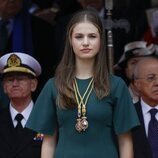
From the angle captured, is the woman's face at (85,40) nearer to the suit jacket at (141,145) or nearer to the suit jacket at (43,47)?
the suit jacket at (141,145)

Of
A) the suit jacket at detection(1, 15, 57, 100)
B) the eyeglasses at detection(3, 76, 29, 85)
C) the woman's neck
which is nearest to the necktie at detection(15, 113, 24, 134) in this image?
the eyeglasses at detection(3, 76, 29, 85)

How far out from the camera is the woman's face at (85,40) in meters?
3.72

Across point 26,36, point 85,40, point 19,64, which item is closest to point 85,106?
point 85,40

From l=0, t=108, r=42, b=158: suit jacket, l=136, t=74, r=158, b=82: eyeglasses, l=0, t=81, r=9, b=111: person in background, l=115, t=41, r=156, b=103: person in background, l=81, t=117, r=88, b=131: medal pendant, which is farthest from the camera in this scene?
l=115, t=41, r=156, b=103: person in background

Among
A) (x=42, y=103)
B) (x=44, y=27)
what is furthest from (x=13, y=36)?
(x=42, y=103)

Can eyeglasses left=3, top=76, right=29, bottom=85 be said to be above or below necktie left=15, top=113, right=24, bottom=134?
above

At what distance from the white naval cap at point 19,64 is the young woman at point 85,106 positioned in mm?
1218

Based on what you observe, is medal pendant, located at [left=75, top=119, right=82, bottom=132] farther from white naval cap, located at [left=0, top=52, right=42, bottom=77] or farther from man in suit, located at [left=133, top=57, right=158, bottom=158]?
white naval cap, located at [left=0, top=52, right=42, bottom=77]

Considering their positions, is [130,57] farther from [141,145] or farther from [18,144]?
[18,144]

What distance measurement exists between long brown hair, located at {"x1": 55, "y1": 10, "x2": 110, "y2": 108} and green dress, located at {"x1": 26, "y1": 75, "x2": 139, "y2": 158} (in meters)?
0.04

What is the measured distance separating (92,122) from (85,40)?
1.48 ft

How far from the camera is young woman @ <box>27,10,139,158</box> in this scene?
370 centimetres

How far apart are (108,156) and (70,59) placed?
0.58 meters

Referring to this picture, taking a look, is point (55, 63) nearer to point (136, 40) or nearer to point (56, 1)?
point (136, 40)
